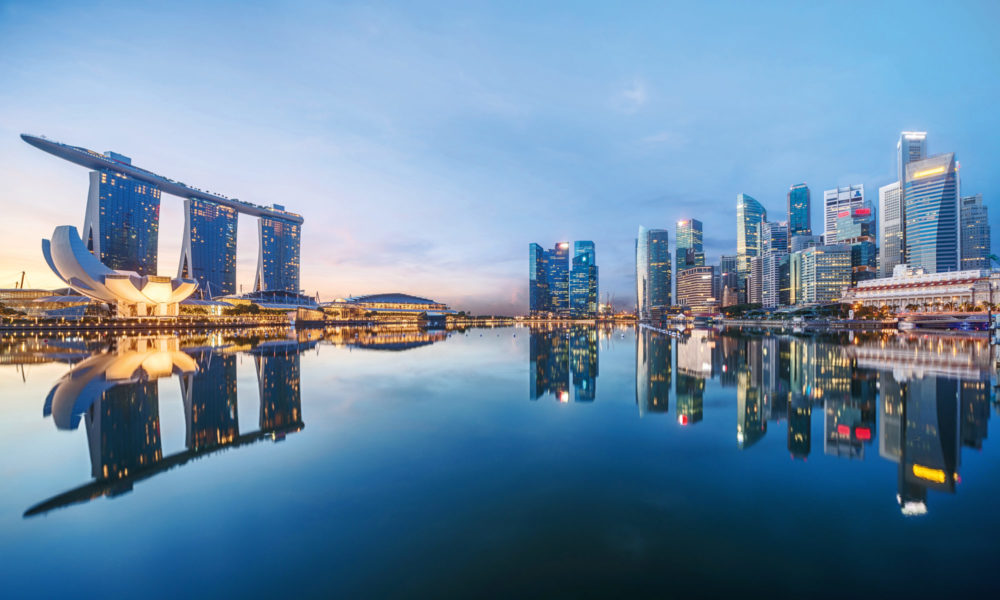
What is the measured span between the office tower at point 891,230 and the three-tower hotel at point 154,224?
259684 millimetres

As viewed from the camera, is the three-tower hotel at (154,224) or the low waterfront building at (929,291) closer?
the low waterfront building at (929,291)

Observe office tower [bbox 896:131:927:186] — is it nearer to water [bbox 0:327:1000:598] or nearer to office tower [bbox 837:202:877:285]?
office tower [bbox 837:202:877:285]

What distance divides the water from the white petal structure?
3053 inches

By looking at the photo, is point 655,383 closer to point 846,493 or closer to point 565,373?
point 565,373

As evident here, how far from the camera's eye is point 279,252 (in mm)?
173750

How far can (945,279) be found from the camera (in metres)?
102

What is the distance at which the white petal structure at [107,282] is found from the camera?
7006cm

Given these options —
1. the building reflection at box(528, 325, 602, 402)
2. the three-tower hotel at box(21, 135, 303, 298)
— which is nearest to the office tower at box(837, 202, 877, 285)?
the building reflection at box(528, 325, 602, 402)

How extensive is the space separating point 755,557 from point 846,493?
3.59 meters

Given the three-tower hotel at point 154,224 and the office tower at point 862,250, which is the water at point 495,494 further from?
the office tower at point 862,250

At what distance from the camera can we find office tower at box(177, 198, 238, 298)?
13912 cm

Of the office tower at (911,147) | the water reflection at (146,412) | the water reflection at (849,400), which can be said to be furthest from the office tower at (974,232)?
the water reflection at (146,412)

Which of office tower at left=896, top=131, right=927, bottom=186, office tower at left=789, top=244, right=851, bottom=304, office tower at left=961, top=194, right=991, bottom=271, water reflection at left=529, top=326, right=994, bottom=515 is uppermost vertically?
office tower at left=896, top=131, right=927, bottom=186

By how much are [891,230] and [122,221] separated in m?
287
